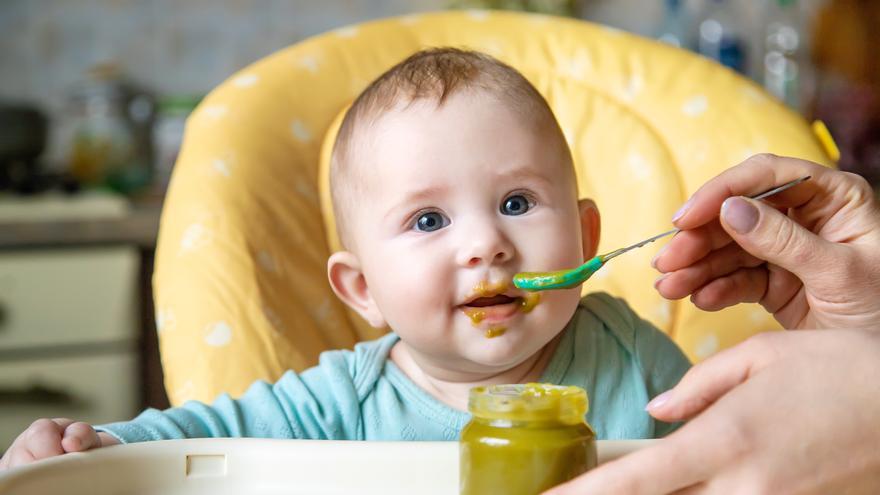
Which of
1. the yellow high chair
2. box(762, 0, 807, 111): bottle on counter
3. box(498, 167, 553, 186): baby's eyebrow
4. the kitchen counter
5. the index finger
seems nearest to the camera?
the index finger

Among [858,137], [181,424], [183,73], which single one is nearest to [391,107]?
[181,424]

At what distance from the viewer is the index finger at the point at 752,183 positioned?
0.85 meters

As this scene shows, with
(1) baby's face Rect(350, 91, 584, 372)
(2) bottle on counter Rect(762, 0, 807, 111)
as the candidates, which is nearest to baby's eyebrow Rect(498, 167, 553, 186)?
(1) baby's face Rect(350, 91, 584, 372)

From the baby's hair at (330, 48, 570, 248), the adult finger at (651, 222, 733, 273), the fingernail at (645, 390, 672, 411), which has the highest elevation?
the baby's hair at (330, 48, 570, 248)

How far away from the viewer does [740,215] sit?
779 millimetres

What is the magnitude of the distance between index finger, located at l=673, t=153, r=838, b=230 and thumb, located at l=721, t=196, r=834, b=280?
52mm

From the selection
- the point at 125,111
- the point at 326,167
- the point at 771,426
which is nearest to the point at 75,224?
the point at 125,111

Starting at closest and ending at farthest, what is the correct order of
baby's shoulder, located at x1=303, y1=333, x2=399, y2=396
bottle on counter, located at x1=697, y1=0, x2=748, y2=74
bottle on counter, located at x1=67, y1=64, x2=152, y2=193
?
baby's shoulder, located at x1=303, y1=333, x2=399, y2=396 < bottle on counter, located at x1=67, y1=64, x2=152, y2=193 < bottle on counter, located at x1=697, y1=0, x2=748, y2=74

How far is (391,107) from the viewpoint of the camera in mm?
1011

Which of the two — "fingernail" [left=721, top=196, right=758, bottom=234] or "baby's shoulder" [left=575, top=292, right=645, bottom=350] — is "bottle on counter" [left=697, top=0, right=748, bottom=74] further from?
"fingernail" [left=721, top=196, right=758, bottom=234]

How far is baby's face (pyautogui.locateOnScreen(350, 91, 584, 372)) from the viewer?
0.92 metres

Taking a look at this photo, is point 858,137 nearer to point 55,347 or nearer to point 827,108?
point 827,108

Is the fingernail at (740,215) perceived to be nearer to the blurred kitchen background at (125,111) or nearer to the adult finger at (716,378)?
the adult finger at (716,378)

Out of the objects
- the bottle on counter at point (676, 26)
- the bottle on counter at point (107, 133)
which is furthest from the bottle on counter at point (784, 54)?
the bottle on counter at point (107, 133)
